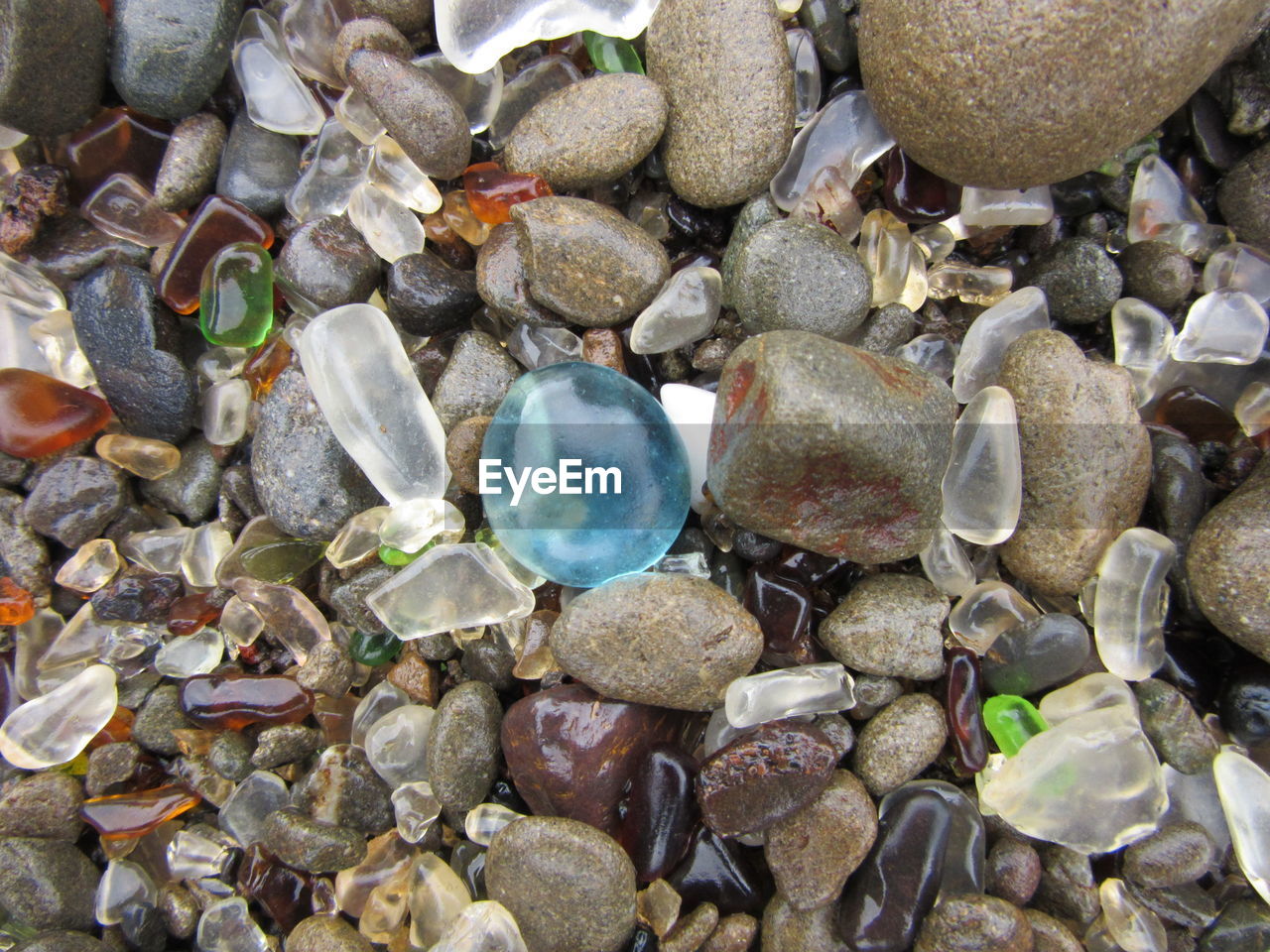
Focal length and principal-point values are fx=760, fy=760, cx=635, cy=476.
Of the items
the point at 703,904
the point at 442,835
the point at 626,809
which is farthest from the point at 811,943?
the point at 442,835

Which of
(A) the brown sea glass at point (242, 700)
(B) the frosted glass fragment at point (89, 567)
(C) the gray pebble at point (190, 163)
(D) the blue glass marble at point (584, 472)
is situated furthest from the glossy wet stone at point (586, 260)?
(B) the frosted glass fragment at point (89, 567)

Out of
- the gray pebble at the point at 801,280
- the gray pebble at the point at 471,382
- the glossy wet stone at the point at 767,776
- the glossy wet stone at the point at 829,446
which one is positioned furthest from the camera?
the gray pebble at the point at 471,382

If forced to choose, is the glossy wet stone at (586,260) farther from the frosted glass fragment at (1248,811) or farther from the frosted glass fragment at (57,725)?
the frosted glass fragment at (1248,811)

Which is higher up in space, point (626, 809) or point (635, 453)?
point (635, 453)

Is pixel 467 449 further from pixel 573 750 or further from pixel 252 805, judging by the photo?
pixel 252 805

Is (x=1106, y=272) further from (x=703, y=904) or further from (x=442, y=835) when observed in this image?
(x=442, y=835)

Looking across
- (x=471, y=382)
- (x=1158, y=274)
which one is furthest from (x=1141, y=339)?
(x=471, y=382)
